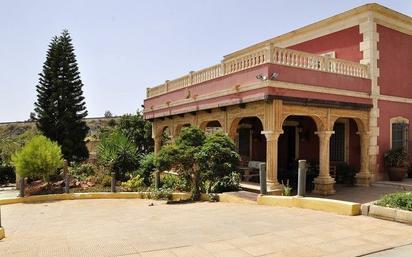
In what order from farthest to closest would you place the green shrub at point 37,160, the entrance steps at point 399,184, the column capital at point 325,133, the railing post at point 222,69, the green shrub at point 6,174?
the green shrub at point 6,174
the green shrub at point 37,160
the railing post at point 222,69
the column capital at point 325,133
the entrance steps at point 399,184

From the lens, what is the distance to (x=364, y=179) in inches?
544

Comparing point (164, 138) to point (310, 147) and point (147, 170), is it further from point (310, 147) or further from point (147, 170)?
point (310, 147)

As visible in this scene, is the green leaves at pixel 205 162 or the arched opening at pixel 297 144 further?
the arched opening at pixel 297 144

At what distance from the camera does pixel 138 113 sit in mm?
28938

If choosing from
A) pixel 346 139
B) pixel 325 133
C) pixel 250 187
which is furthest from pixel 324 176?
pixel 346 139

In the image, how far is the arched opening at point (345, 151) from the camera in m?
14.2

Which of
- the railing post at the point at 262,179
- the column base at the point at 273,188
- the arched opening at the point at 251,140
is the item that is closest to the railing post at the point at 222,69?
the arched opening at the point at 251,140

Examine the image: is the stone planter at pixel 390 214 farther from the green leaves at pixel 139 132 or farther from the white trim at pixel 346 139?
the green leaves at pixel 139 132

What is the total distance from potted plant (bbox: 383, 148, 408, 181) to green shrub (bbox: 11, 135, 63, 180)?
13162mm

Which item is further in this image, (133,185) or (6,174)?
(6,174)

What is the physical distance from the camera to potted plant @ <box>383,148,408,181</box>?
13766mm

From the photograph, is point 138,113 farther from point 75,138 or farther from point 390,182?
point 390,182

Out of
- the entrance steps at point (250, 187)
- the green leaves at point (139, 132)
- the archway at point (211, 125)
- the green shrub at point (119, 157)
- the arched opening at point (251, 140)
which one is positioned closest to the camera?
the entrance steps at point (250, 187)

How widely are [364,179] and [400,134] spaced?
2.90 m
